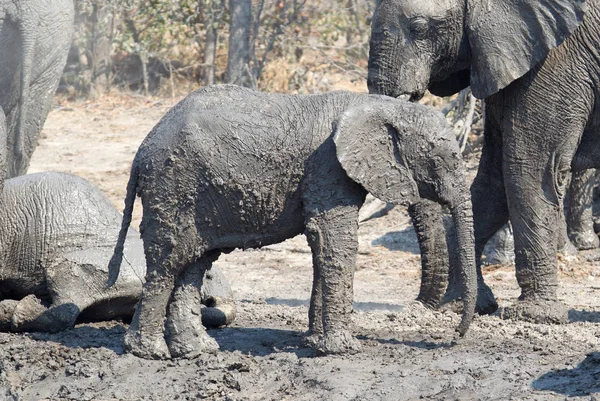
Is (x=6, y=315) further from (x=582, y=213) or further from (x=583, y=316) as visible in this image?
(x=582, y=213)

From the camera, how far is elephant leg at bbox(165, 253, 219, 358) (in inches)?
268

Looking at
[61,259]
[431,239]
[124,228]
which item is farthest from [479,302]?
[61,259]

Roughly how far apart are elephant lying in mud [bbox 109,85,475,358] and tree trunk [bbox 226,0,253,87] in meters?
7.62

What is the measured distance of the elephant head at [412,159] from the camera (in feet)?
21.4

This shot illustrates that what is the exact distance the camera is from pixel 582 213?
10844 mm

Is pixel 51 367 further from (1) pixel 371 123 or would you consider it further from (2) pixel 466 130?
(2) pixel 466 130

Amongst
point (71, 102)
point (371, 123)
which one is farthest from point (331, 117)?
point (71, 102)

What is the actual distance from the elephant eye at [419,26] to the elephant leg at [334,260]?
159 cm

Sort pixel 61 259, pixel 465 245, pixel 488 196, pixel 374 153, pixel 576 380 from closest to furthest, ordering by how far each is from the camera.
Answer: pixel 576 380 → pixel 374 153 → pixel 465 245 → pixel 61 259 → pixel 488 196

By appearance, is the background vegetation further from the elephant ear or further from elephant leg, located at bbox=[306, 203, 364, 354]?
elephant leg, located at bbox=[306, 203, 364, 354]

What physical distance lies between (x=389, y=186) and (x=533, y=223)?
1.52 m

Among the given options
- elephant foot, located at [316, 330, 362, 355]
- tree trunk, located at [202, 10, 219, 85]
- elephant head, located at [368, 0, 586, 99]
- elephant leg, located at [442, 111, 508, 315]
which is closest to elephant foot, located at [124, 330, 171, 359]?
elephant foot, located at [316, 330, 362, 355]

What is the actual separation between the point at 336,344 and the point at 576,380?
123cm

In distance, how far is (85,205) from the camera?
307 inches
